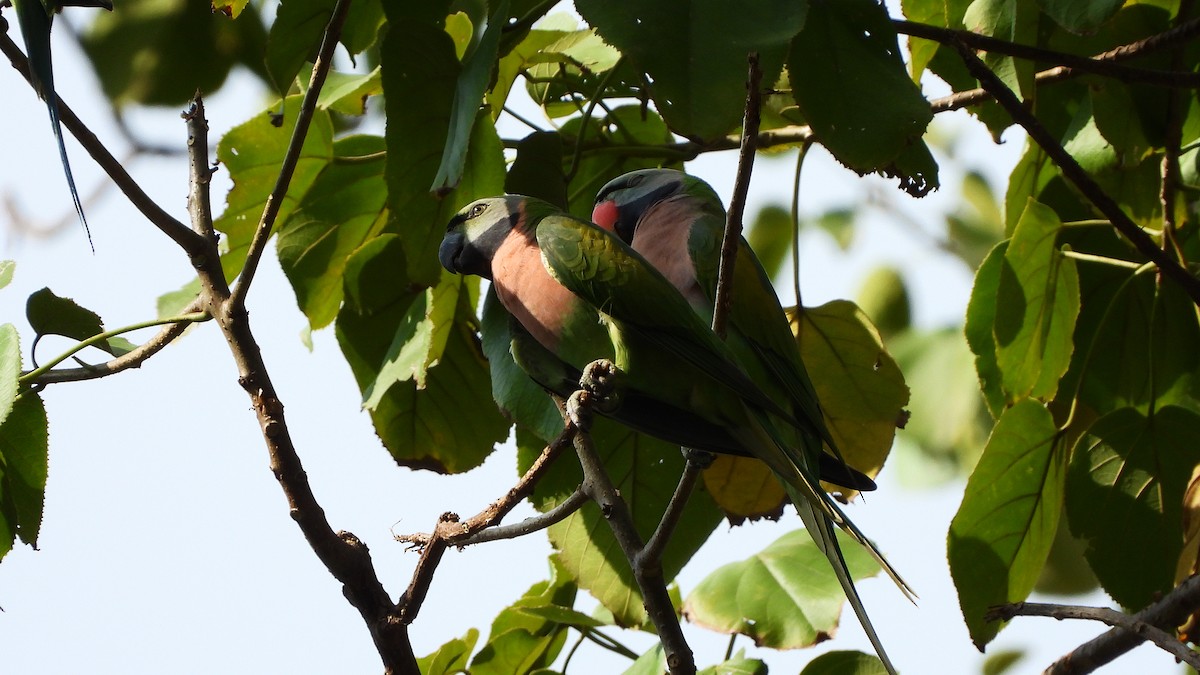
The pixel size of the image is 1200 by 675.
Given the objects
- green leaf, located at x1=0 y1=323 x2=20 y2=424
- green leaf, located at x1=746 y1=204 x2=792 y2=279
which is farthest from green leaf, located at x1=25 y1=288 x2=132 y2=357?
green leaf, located at x1=746 y1=204 x2=792 y2=279

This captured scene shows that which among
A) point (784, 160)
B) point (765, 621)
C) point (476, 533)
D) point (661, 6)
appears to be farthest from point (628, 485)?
point (784, 160)

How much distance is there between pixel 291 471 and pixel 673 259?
88cm

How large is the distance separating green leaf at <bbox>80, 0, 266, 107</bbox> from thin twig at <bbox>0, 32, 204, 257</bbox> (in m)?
1.06

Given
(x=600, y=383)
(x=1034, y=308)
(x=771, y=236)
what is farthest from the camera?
(x=771, y=236)

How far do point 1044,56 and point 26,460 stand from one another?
1654 millimetres

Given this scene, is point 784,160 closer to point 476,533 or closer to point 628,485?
point 628,485

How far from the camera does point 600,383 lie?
1.51 meters

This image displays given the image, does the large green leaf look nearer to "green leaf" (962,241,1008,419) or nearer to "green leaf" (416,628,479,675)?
"green leaf" (416,628,479,675)

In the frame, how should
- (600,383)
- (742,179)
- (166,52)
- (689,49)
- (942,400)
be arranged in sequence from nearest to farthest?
(689,49)
(742,179)
(600,383)
(166,52)
(942,400)

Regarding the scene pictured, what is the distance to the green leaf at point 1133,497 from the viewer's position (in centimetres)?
190

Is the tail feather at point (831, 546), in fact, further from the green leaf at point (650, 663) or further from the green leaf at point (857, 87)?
the green leaf at point (857, 87)

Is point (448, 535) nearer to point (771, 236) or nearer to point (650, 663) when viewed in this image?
point (650, 663)

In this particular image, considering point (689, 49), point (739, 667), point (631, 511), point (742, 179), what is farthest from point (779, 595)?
point (689, 49)

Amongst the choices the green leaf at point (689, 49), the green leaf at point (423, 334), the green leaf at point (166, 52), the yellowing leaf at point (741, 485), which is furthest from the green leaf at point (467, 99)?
the green leaf at point (166, 52)
